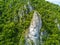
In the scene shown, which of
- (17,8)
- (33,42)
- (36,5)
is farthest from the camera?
(36,5)

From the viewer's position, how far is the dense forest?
21969 millimetres

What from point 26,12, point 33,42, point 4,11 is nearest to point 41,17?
point 26,12

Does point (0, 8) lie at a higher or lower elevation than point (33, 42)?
higher

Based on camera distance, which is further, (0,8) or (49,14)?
(0,8)

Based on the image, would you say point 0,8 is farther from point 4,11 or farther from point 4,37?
point 4,37

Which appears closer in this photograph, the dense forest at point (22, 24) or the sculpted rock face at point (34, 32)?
the sculpted rock face at point (34, 32)

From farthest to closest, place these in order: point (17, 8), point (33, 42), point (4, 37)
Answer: point (17, 8) < point (4, 37) < point (33, 42)

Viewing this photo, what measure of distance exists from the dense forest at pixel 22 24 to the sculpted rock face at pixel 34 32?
0.47 m

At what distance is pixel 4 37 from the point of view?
73.4 feet

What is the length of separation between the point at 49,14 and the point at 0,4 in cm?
610

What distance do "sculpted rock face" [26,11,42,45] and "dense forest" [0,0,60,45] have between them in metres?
0.47

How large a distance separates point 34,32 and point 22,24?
187 cm

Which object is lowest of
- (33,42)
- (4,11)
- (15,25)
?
(33,42)

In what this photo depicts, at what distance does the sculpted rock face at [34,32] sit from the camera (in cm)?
2102
